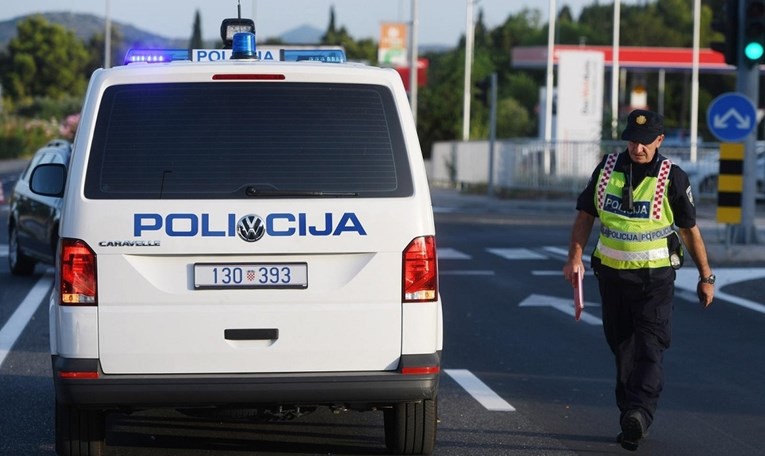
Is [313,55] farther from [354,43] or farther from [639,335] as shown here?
[354,43]

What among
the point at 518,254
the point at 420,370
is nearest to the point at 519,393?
the point at 420,370

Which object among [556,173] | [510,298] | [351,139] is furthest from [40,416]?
[556,173]

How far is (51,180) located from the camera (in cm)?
807

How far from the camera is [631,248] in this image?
287 inches

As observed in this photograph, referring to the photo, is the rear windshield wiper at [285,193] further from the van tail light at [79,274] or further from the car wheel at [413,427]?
the car wheel at [413,427]

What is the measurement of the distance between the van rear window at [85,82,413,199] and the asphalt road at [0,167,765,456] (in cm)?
157

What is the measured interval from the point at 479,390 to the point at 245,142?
338cm

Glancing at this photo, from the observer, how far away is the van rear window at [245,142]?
6.13 metres

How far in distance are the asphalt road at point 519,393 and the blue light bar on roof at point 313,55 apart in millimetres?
2012

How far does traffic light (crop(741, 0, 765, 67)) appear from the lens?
17734 mm

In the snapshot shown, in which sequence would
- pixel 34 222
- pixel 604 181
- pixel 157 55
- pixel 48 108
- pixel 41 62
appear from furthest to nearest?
pixel 41 62 < pixel 48 108 < pixel 34 222 < pixel 157 55 < pixel 604 181

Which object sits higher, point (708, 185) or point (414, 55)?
point (414, 55)

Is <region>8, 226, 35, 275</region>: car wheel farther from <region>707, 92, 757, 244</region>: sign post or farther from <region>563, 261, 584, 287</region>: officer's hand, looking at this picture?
<region>563, 261, 584, 287</region>: officer's hand

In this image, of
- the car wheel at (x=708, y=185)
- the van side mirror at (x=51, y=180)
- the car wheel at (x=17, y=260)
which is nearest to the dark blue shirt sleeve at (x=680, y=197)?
the van side mirror at (x=51, y=180)
